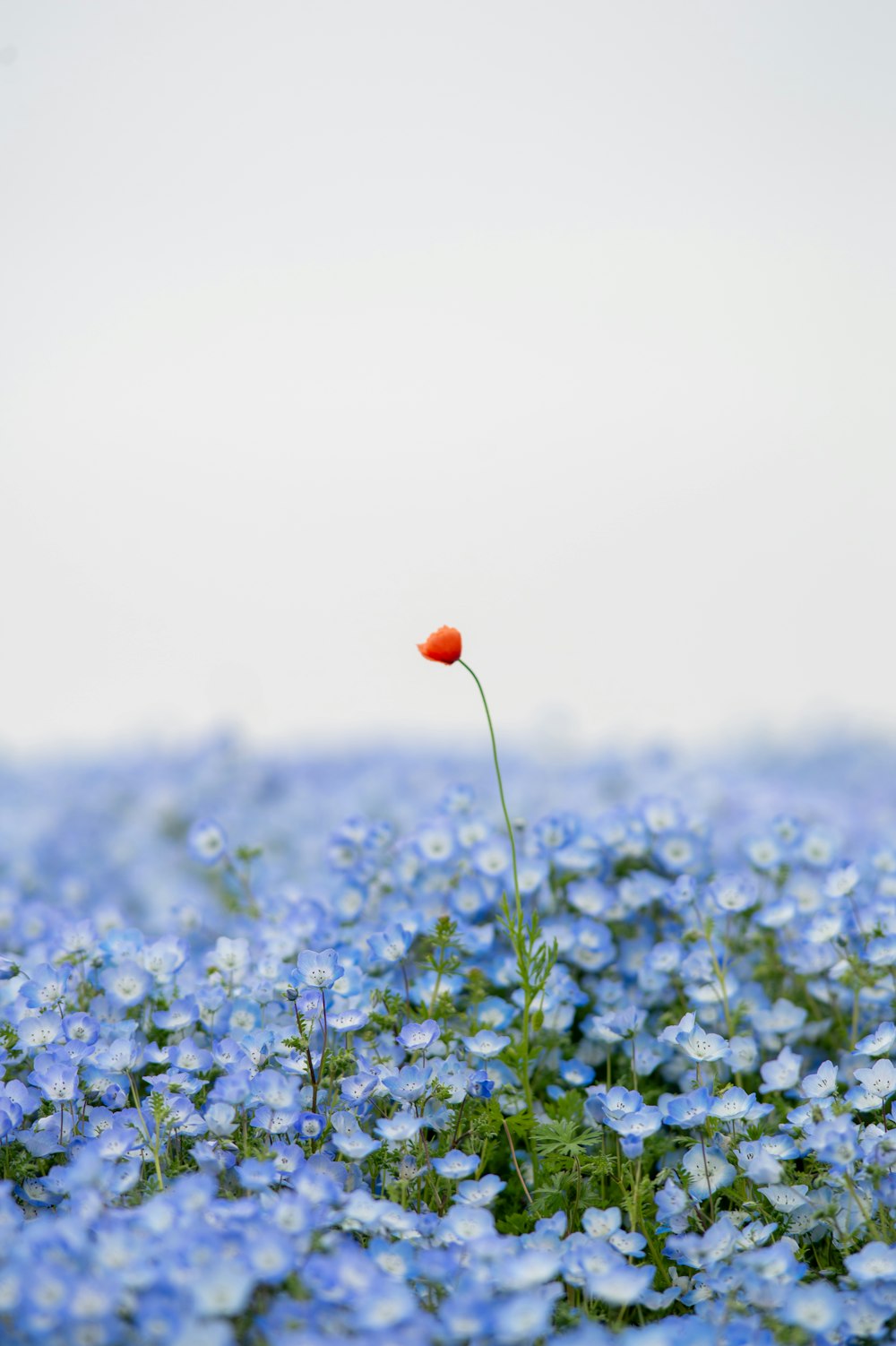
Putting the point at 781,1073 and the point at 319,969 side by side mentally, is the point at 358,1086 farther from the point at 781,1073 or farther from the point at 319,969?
the point at 781,1073

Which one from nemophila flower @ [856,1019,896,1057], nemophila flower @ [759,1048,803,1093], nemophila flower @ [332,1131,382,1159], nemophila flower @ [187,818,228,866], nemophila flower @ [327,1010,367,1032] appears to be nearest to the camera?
nemophila flower @ [332,1131,382,1159]

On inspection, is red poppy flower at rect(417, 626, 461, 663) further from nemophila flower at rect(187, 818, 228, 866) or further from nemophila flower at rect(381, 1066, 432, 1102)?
nemophila flower at rect(187, 818, 228, 866)

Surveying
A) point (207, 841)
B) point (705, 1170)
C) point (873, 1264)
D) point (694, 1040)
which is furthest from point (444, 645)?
point (207, 841)

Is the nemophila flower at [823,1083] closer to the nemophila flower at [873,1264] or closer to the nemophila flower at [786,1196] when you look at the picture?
the nemophila flower at [786,1196]

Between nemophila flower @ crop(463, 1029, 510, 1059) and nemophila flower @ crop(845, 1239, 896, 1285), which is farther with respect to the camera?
nemophila flower @ crop(463, 1029, 510, 1059)

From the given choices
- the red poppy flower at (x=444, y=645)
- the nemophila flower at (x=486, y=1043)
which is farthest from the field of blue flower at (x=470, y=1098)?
the red poppy flower at (x=444, y=645)

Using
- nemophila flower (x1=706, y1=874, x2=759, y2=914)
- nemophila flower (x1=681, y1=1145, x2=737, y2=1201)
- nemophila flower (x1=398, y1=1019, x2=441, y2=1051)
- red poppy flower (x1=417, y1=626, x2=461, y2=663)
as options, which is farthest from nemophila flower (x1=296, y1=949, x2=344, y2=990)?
nemophila flower (x1=706, y1=874, x2=759, y2=914)

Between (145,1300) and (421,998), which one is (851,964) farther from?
(145,1300)
